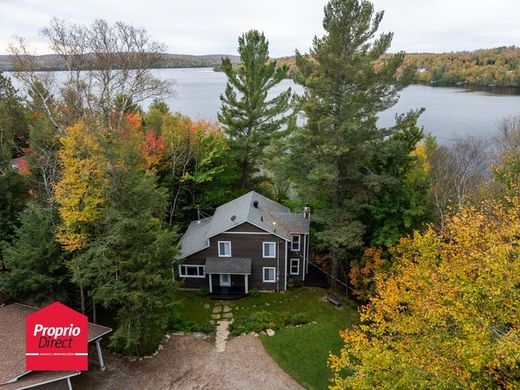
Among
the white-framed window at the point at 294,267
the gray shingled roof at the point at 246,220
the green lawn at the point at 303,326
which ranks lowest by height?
the green lawn at the point at 303,326

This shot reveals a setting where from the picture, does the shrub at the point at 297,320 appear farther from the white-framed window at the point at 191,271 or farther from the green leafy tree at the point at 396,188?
the white-framed window at the point at 191,271

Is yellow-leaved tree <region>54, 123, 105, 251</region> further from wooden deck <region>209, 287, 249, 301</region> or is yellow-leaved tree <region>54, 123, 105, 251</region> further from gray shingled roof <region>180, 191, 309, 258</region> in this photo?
wooden deck <region>209, 287, 249, 301</region>

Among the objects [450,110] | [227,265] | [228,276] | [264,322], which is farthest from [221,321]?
[450,110]

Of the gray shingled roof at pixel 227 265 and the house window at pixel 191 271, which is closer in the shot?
the gray shingled roof at pixel 227 265

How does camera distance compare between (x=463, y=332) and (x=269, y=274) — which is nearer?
(x=463, y=332)

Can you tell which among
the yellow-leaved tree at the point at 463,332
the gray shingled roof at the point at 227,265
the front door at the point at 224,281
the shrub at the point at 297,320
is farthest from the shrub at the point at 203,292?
the yellow-leaved tree at the point at 463,332

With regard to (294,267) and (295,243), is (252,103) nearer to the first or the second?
(295,243)

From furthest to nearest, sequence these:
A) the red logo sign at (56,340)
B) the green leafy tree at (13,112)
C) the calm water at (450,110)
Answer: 1. the calm water at (450,110)
2. the green leafy tree at (13,112)
3. the red logo sign at (56,340)
